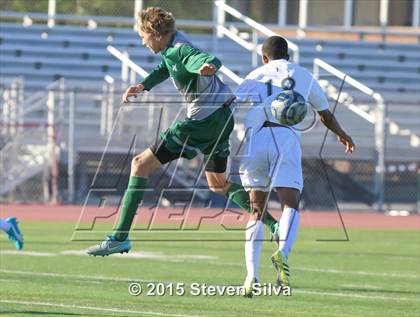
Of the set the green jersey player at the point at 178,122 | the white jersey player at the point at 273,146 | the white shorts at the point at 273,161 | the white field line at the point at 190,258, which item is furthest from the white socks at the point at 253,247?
the white field line at the point at 190,258

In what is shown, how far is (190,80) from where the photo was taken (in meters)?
8.80

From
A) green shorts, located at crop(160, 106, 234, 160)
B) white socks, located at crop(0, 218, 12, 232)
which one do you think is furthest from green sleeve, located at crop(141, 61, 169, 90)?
white socks, located at crop(0, 218, 12, 232)

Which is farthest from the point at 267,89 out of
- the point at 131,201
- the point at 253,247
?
the point at 131,201

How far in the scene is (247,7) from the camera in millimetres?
31297

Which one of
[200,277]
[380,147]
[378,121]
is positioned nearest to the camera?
[200,277]

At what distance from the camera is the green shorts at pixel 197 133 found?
8977 mm

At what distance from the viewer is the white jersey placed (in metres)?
8.64

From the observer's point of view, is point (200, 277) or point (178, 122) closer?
point (178, 122)

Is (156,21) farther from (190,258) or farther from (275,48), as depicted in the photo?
(190,258)

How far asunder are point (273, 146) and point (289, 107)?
1.54 ft

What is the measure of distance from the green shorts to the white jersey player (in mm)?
230

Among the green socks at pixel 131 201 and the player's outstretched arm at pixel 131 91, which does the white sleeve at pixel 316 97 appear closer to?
the player's outstretched arm at pixel 131 91

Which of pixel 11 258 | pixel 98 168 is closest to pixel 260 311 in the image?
pixel 11 258

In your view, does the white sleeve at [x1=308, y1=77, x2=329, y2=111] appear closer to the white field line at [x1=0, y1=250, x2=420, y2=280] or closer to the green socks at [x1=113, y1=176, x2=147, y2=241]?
the green socks at [x1=113, y1=176, x2=147, y2=241]
